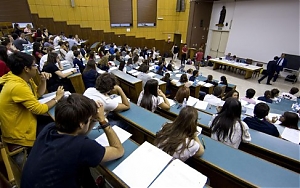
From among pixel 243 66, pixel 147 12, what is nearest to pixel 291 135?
pixel 243 66

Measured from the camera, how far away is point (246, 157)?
1.44 meters

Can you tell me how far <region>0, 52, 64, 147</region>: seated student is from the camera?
155 centimetres

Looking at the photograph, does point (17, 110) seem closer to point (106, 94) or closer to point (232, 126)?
point (106, 94)

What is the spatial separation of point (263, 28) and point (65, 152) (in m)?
12.3

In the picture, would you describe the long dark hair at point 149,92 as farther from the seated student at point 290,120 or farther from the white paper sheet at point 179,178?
the seated student at point 290,120

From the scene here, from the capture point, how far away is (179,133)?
4.84 ft

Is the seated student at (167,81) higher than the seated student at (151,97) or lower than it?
lower

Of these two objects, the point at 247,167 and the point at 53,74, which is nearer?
the point at 247,167

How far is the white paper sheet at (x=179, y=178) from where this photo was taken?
1072 mm

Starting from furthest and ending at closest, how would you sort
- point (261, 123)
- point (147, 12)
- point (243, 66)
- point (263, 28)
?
point (147, 12) < point (263, 28) < point (243, 66) < point (261, 123)

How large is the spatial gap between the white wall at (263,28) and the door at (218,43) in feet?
1.52

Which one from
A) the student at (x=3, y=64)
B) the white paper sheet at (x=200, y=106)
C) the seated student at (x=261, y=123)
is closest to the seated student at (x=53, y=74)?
the student at (x=3, y=64)

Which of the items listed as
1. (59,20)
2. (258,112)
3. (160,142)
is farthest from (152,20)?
(160,142)

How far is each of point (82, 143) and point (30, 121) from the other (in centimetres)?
113
